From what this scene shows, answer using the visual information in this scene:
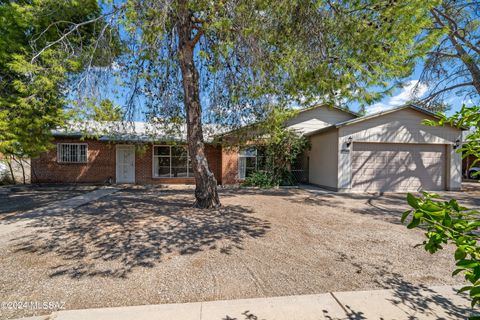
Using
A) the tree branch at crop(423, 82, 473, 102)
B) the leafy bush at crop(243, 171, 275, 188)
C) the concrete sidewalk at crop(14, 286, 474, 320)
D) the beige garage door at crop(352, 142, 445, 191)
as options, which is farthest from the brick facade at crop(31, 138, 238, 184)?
the tree branch at crop(423, 82, 473, 102)

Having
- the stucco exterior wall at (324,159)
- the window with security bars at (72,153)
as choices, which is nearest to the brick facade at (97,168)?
the window with security bars at (72,153)

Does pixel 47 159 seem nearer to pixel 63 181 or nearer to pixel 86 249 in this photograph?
pixel 63 181

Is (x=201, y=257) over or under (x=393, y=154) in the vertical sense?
under

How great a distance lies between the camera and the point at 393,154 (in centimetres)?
1238

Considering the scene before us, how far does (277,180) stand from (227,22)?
10620 mm

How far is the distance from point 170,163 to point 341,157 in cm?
995

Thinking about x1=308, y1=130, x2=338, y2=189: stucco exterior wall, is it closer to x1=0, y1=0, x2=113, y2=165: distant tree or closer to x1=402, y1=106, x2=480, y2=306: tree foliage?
x1=402, y1=106, x2=480, y2=306: tree foliage

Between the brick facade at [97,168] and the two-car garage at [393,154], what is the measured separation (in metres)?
6.20

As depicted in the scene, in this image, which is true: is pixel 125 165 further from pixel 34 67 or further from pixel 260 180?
pixel 34 67

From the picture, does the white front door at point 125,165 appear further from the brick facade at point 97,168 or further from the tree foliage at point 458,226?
the tree foliage at point 458,226

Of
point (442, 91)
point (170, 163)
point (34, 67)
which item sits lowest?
point (170, 163)

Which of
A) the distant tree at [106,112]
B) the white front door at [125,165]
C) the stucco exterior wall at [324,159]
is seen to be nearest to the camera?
the distant tree at [106,112]

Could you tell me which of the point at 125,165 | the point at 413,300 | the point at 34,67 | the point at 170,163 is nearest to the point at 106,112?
the point at 34,67

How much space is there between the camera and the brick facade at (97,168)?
1428 cm
